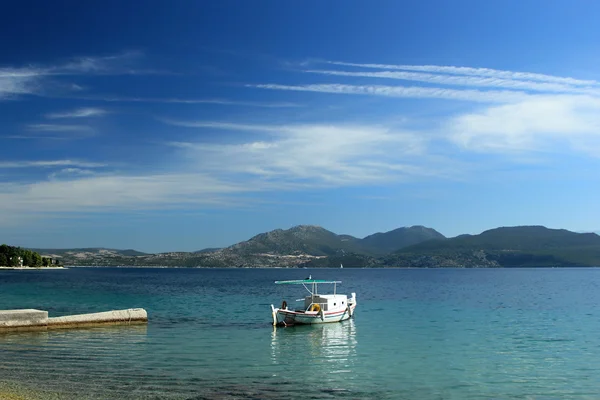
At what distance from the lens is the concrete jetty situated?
4269cm

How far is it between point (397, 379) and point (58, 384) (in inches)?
627

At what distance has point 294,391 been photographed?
2536cm

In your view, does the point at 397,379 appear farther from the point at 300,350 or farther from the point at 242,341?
the point at 242,341

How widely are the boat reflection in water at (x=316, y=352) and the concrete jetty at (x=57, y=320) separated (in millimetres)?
12677

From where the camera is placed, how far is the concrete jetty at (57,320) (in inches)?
1681

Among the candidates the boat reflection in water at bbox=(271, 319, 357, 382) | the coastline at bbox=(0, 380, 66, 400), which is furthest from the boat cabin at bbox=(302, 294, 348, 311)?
the coastline at bbox=(0, 380, 66, 400)

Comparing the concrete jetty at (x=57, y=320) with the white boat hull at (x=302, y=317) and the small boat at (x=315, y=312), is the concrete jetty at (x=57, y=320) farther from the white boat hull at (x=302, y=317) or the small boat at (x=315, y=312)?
the small boat at (x=315, y=312)

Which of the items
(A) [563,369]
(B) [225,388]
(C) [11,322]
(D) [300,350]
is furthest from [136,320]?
(A) [563,369]

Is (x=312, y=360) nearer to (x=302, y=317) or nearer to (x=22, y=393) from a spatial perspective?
(x=22, y=393)

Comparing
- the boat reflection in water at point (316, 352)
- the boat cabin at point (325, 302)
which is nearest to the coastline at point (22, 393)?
the boat reflection in water at point (316, 352)

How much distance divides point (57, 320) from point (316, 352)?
2143 centimetres

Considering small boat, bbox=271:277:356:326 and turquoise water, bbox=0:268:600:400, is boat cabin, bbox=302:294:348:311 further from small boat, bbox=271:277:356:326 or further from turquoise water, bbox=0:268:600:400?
turquoise water, bbox=0:268:600:400

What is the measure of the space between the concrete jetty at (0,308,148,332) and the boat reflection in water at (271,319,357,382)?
41.6 feet

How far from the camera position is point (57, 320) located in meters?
45.3
